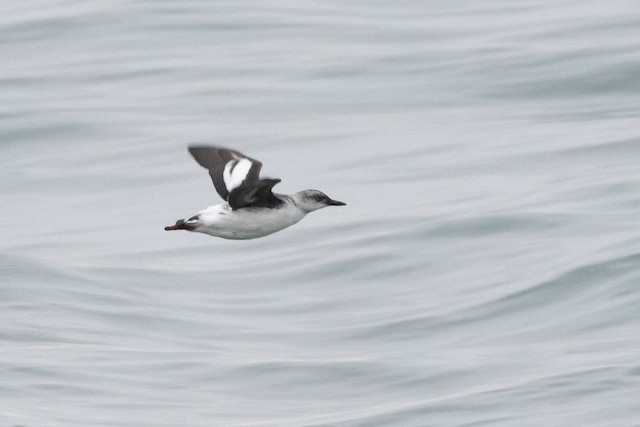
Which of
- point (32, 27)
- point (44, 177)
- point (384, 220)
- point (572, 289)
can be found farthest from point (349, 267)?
point (32, 27)

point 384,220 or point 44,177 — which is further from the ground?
point 44,177

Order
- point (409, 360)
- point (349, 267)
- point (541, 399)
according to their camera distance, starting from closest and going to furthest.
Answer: point (541, 399) → point (409, 360) → point (349, 267)

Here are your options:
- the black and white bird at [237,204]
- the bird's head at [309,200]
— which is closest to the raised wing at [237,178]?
the black and white bird at [237,204]

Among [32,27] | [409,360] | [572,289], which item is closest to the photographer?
[409,360]

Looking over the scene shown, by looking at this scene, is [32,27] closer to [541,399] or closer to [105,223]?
[105,223]

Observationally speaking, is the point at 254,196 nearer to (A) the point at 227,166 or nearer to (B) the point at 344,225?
(A) the point at 227,166

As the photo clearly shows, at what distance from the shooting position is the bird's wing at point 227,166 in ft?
36.8

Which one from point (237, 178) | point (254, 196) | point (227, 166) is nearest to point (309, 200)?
point (227, 166)

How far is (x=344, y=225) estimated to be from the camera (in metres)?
24.0

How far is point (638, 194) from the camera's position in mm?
23016

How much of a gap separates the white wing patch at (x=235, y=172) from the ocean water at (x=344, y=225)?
15.7ft

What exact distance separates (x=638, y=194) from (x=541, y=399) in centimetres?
753

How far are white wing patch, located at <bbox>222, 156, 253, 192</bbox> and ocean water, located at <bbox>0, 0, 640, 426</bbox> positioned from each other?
4783 mm

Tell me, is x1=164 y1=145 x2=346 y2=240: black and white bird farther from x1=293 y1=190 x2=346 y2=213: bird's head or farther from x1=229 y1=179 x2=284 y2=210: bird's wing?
x1=293 y1=190 x2=346 y2=213: bird's head
